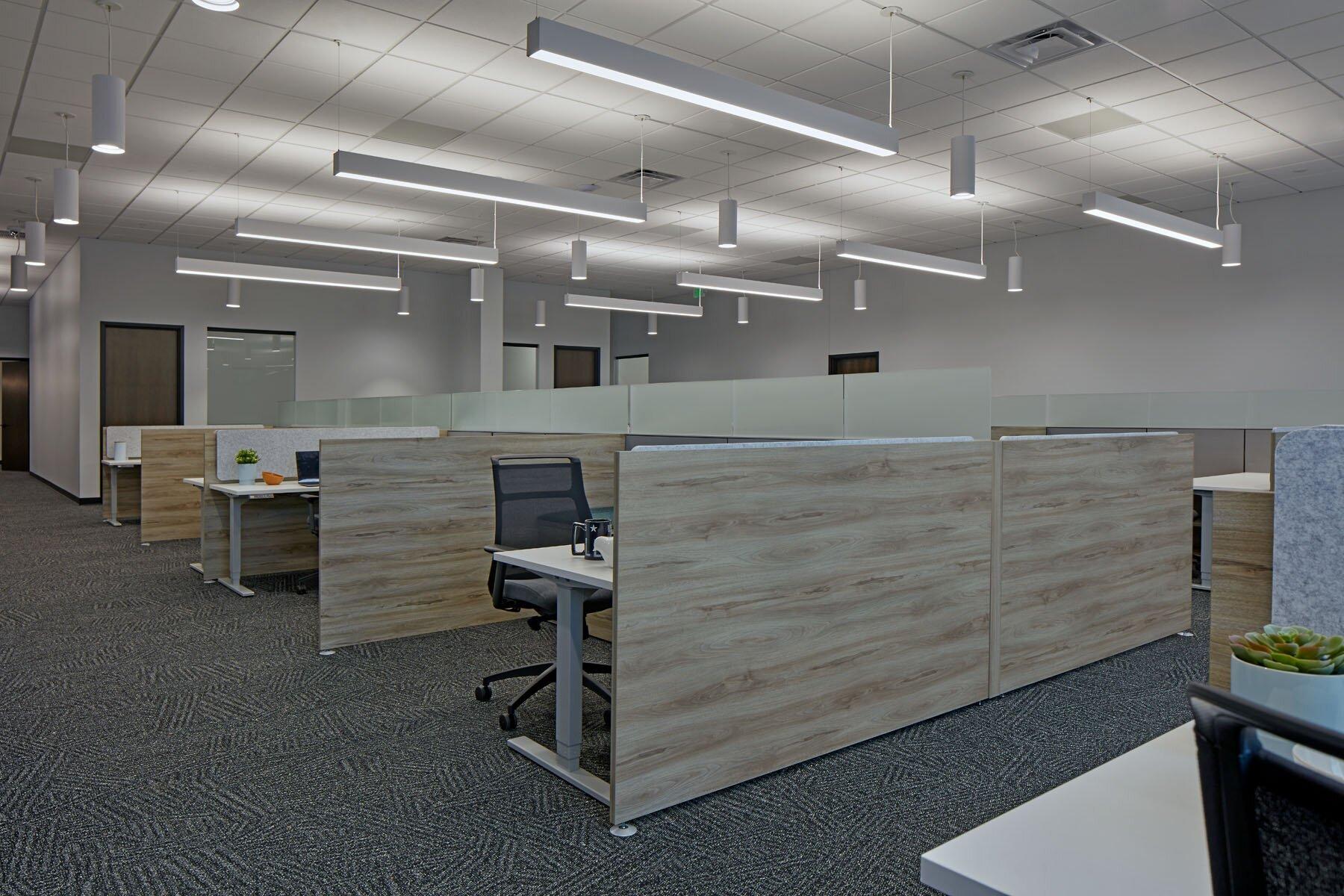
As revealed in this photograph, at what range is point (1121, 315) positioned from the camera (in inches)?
314

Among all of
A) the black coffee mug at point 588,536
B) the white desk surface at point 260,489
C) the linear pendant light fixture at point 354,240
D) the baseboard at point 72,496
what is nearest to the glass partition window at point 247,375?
the baseboard at point 72,496

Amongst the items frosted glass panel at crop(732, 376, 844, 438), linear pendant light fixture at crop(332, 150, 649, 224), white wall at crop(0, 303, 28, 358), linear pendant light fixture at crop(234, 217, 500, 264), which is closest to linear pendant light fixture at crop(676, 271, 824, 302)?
linear pendant light fixture at crop(234, 217, 500, 264)

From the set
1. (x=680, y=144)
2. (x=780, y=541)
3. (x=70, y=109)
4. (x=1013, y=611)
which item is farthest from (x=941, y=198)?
(x=70, y=109)

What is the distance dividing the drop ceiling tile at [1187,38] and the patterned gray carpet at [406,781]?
2776 millimetres

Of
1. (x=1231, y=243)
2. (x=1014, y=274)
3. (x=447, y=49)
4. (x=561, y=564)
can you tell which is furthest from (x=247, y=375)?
(x=1231, y=243)

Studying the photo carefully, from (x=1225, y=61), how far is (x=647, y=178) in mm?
3702

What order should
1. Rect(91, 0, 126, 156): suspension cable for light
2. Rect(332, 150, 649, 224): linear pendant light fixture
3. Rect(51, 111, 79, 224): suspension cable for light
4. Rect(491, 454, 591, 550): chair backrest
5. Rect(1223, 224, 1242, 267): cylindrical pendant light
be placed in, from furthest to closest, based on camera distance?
Rect(1223, 224, 1242, 267): cylindrical pendant light, Rect(51, 111, 79, 224): suspension cable for light, Rect(332, 150, 649, 224): linear pendant light fixture, Rect(91, 0, 126, 156): suspension cable for light, Rect(491, 454, 591, 550): chair backrest

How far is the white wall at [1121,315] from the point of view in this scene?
6.83m

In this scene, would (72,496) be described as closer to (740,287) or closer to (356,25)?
(740,287)

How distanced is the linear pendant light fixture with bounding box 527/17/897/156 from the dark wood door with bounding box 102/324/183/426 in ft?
25.8

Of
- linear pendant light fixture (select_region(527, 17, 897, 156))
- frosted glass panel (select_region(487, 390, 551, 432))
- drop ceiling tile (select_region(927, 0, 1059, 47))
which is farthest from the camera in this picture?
frosted glass panel (select_region(487, 390, 551, 432))

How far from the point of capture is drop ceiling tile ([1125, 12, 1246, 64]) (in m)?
3.94

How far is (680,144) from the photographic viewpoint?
577 centimetres

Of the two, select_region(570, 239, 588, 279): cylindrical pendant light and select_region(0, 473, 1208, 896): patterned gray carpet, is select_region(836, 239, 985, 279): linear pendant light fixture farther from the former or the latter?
select_region(0, 473, 1208, 896): patterned gray carpet
